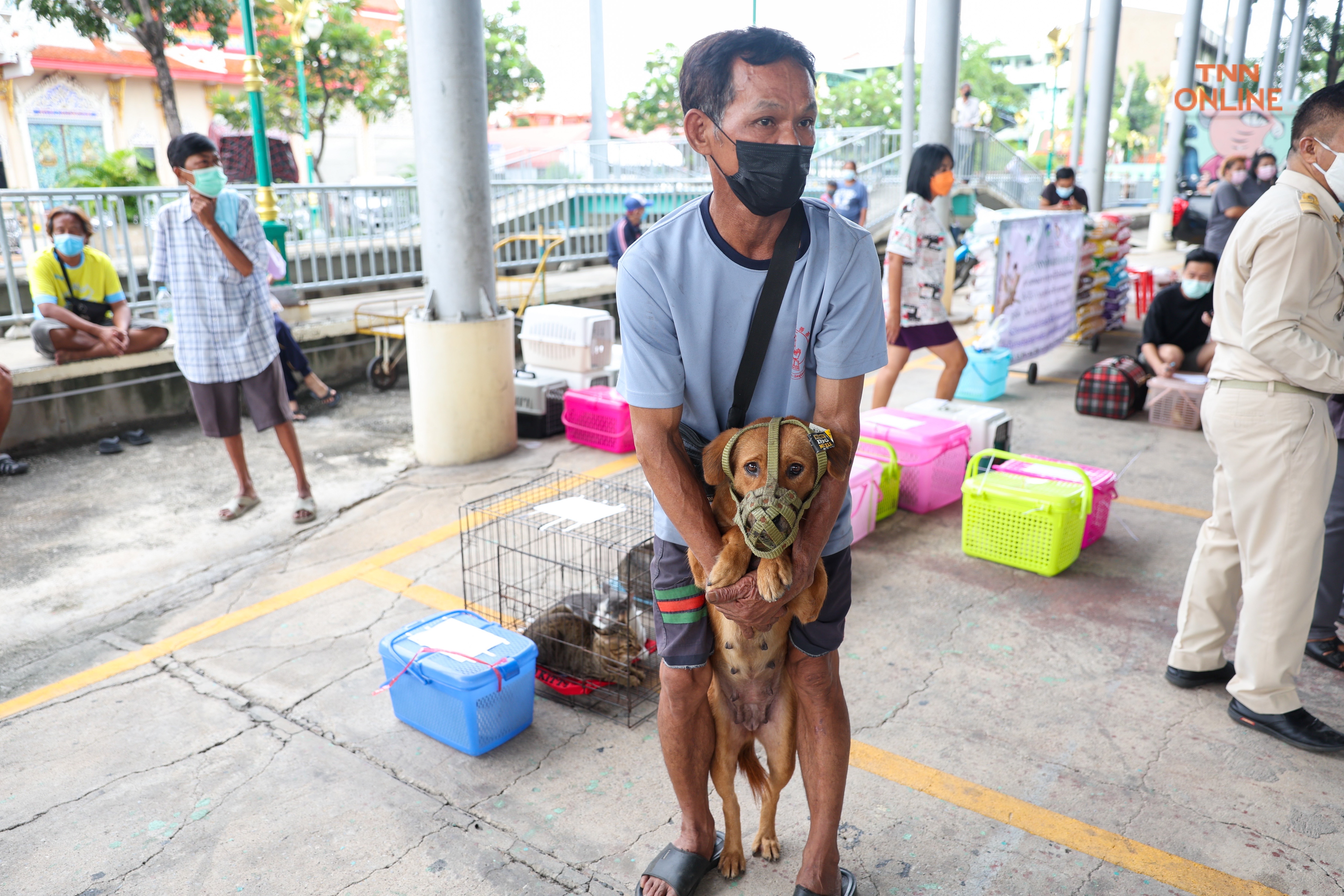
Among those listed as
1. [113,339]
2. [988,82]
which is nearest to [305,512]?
[113,339]

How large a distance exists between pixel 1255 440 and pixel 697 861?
2.26 metres

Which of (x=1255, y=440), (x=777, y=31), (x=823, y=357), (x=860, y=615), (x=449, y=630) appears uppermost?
(x=777, y=31)

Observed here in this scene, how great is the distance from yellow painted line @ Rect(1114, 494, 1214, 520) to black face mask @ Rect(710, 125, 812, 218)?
4.18m

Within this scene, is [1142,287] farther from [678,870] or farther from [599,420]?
[678,870]

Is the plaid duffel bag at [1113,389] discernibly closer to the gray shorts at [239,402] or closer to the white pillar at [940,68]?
the white pillar at [940,68]

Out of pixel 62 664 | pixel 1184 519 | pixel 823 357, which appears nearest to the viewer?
pixel 823 357

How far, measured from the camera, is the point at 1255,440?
9.89 ft

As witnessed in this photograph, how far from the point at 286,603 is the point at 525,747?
1.76 metres

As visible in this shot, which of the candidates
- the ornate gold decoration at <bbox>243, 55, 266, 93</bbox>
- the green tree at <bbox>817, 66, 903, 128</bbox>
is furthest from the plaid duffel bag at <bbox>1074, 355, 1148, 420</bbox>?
the green tree at <bbox>817, 66, 903, 128</bbox>

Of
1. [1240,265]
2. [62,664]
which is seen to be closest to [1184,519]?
[1240,265]

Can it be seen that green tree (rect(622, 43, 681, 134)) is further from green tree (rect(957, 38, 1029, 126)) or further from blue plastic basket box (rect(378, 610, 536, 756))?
blue plastic basket box (rect(378, 610, 536, 756))

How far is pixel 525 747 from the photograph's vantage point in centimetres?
321

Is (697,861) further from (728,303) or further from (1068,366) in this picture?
(1068,366)

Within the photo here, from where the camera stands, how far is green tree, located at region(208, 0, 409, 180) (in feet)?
71.6
